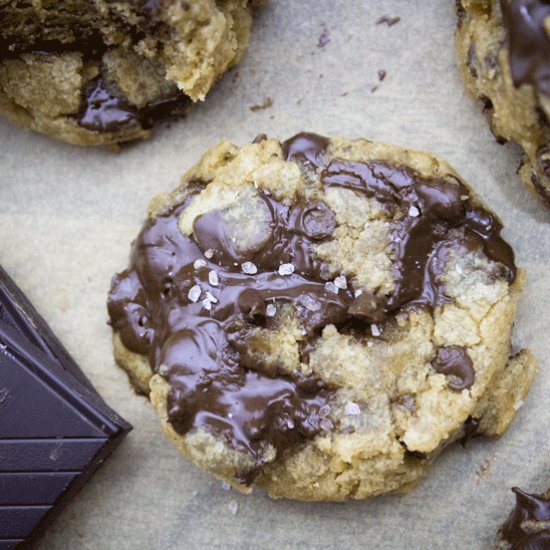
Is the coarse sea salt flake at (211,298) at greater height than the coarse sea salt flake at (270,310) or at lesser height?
lesser

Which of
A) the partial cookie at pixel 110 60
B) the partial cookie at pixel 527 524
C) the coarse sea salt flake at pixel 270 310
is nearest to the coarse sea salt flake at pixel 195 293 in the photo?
the coarse sea salt flake at pixel 270 310

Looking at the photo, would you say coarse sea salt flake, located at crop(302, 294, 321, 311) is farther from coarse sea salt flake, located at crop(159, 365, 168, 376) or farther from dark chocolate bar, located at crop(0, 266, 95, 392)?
Result: dark chocolate bar, located at crop(0, 266, 95, 392)

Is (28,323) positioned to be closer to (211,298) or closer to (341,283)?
(211,298)

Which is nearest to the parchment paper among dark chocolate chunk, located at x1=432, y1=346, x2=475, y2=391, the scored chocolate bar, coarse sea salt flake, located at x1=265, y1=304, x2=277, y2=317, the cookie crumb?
the cookie crumb

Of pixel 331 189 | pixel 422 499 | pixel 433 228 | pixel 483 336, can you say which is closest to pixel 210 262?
pixel 331 189

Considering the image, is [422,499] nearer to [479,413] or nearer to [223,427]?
[479,413]

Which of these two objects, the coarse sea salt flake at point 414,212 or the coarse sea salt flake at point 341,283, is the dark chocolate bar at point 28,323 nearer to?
the coarse sea salt flake at point 341,283

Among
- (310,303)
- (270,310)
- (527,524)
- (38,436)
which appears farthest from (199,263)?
(527,524)
